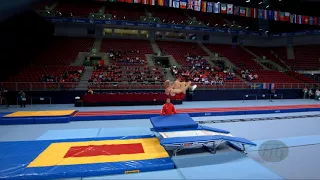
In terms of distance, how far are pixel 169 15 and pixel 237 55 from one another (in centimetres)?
1131

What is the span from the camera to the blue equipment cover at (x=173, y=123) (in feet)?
19.4

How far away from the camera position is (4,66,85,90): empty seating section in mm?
13281

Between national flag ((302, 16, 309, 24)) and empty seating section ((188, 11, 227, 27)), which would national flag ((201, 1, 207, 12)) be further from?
national flag ((302, 16, 309, 24))

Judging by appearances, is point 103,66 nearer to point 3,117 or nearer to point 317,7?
point 3,117

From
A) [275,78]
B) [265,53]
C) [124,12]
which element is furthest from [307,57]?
[124,12]

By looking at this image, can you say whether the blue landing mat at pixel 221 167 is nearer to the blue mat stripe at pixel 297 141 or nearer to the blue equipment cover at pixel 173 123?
the blue mat stripe at pixel 297 141

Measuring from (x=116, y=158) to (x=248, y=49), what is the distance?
2889 cm

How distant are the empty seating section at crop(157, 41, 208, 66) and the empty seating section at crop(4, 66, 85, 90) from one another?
10.9 meters

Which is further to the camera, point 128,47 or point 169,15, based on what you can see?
point 169,15

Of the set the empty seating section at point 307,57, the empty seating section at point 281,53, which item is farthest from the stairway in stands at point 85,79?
the empty seating section at point 281,53

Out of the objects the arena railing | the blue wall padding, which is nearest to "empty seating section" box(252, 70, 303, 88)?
the arena railing

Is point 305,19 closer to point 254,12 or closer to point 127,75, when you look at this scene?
point 254,12

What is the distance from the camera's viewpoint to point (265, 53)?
93.0 ft

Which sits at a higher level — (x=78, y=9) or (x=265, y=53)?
(x=78, y=9)
